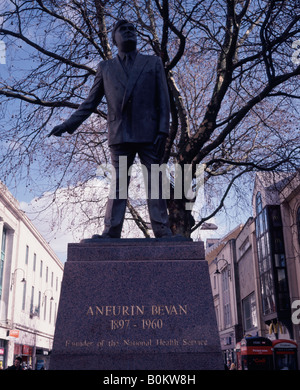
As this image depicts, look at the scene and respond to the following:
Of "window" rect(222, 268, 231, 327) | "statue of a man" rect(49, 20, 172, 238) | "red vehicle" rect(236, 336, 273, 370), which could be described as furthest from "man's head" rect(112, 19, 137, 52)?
"window" rect(222, 268, 231, 327)

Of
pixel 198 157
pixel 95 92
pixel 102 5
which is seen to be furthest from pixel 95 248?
pixel 198 157

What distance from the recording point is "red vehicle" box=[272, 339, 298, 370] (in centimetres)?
2433

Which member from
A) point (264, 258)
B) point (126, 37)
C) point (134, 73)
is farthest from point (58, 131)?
point (264, 258)

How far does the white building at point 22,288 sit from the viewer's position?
3269 cm

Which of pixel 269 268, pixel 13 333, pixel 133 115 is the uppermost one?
pixel 269 268

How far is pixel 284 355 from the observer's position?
24656 millimetres

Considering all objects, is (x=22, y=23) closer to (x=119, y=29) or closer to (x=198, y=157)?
(x=198, y=157)

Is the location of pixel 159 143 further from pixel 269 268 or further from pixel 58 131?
pixel 269 268

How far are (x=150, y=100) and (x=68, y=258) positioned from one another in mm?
2346

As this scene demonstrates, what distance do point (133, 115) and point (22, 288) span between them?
1356 inches

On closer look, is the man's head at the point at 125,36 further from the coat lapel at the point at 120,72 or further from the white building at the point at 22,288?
the white building at the point at 22,288

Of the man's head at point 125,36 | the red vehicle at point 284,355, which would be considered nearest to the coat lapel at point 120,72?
the man's head at point 125,36

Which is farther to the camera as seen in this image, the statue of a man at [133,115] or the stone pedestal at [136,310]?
the statue of a man at [133,115]
